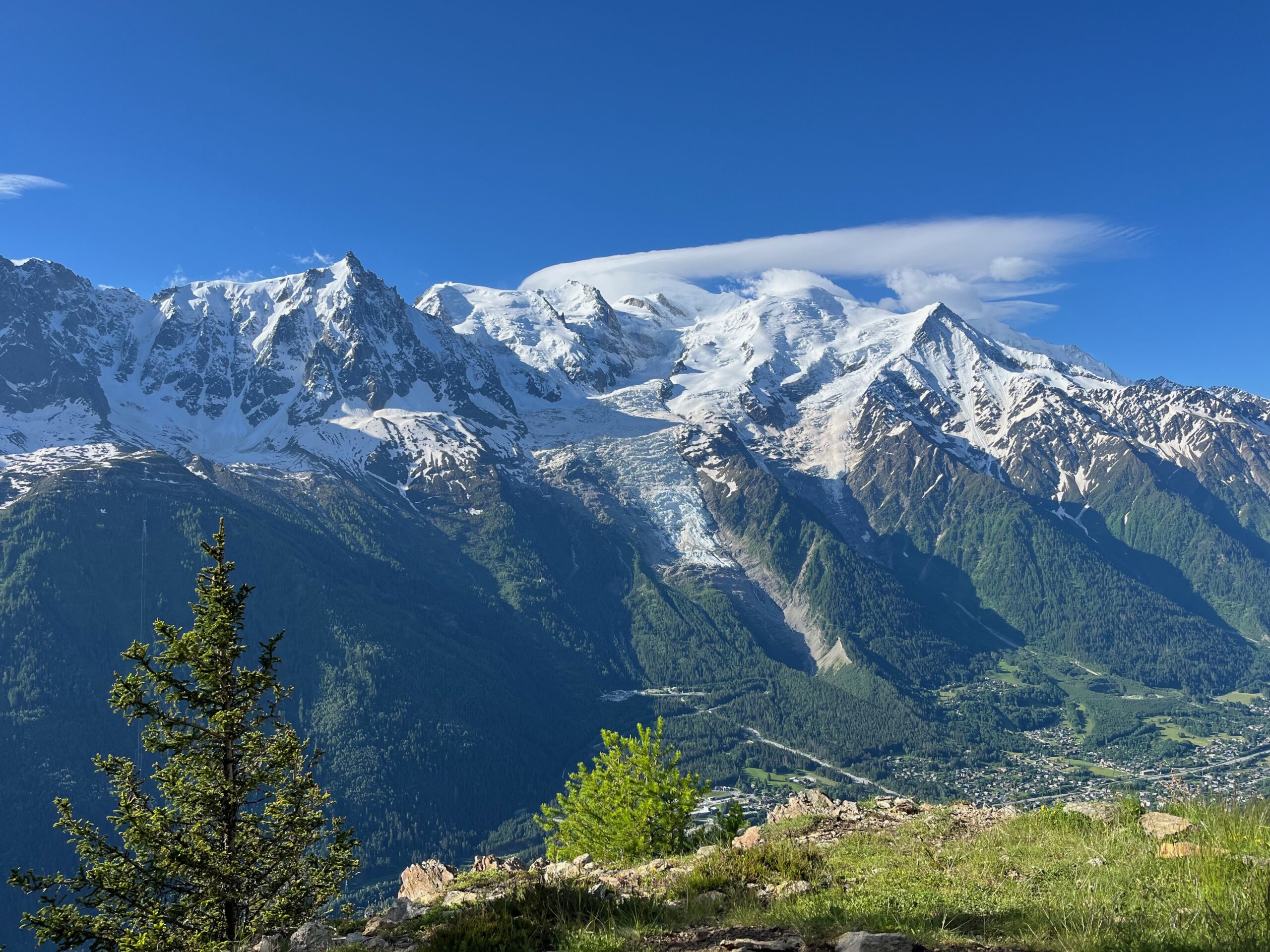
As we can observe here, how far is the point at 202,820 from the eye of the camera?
763 inches

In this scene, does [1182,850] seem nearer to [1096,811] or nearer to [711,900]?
[1096,811]

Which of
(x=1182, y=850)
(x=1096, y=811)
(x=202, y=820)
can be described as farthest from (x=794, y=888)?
(x=202, y=820)

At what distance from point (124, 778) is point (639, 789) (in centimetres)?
1759

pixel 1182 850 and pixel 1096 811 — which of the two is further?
pixel 1096 811

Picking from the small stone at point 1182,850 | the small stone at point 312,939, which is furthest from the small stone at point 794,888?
the small stone at point 312,939

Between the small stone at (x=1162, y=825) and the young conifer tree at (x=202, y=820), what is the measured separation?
65.2ft

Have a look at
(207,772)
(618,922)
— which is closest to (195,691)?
(207,772)

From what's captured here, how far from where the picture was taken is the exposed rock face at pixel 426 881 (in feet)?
69.3

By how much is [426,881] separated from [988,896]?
2086 cm

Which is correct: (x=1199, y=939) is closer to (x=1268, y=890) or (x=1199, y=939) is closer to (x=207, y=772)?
(x=1268, y=890)

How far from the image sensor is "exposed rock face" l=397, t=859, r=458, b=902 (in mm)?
21125

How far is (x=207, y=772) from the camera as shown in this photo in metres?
19.2

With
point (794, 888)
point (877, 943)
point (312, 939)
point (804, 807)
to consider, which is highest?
point (877, 943)

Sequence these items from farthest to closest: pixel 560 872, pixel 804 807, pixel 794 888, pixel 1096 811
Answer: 1. pixel 804 807
2. pixel 560 872
3. pixel 1096 811
4. pixel 794 888
